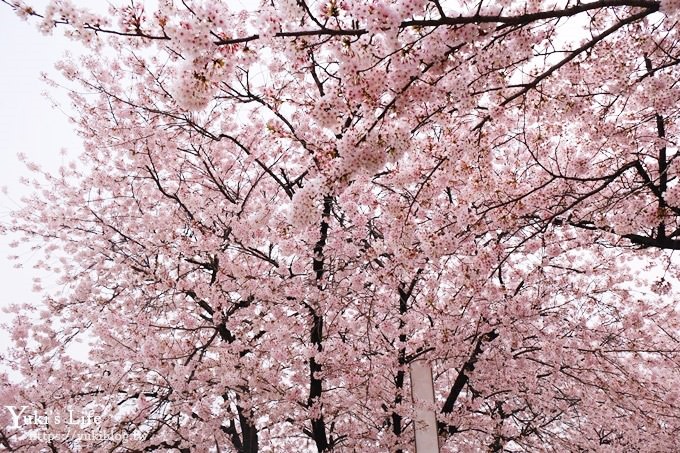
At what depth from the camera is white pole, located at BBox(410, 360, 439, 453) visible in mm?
5285

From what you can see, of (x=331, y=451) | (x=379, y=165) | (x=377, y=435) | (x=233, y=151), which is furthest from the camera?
(x=233, y=151)

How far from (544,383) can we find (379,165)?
4.73m

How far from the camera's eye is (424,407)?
17.5 feet

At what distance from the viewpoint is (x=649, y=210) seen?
12.8ft

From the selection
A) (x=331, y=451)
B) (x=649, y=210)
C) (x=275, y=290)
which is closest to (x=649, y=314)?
(x=649, y=210)

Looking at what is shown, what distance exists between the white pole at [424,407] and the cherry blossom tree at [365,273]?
0.46 feet

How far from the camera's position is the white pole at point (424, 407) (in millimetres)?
5285

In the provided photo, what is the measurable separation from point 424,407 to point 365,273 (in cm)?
161

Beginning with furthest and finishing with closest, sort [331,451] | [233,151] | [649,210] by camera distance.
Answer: [233,151] → [331,451] → [649,210]

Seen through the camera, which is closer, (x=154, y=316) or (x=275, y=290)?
(x=275, y=290)

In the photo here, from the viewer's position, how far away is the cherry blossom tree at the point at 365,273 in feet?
12.7

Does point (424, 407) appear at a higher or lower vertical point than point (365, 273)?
lower

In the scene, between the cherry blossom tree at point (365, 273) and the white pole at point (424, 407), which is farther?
the white pole at point (424, 407)

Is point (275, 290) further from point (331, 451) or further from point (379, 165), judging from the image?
point (379, 165)
